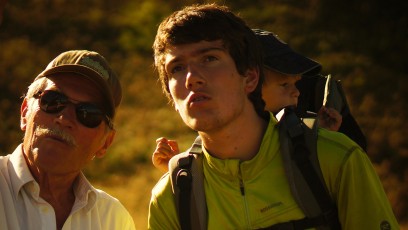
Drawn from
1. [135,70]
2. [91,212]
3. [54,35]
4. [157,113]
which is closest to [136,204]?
[157,113]

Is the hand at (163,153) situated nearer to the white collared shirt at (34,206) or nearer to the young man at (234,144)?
the white collared shirt at (34,206)

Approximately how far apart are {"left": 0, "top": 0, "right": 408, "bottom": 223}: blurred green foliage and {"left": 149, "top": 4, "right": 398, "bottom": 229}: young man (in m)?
5.33

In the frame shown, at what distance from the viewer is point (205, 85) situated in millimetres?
3086

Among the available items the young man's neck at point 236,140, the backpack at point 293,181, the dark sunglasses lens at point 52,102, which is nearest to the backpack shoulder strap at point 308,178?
the backpack at point 293,181

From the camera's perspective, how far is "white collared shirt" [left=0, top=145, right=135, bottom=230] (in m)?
3.17

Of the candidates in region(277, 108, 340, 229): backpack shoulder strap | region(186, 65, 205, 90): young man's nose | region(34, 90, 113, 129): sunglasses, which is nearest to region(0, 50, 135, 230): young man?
region(34, 90, 113, 129): sunglasses

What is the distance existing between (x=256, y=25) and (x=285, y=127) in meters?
7.59

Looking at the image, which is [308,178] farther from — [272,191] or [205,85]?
[205,85]

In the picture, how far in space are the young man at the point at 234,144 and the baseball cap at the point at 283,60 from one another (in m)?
0.45

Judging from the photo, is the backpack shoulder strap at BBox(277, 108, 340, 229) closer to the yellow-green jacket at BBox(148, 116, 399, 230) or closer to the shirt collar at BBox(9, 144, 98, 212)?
the yellow-green jacket at BBox(148, 116, 399, 230)

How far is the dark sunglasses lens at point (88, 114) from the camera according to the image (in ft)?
11.3

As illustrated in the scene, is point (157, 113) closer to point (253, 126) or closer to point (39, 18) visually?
point (39, 18)

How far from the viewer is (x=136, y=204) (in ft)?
25.4

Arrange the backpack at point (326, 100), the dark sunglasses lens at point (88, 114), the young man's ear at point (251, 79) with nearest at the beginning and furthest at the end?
the young man's ear at point (251, 79) → the dark sunglasses lens at point (88, 114) → the backpack at point (326, 100)
